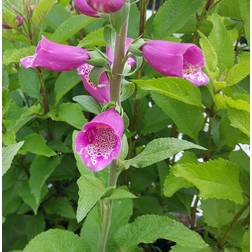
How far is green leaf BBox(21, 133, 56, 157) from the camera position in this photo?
2.36ft

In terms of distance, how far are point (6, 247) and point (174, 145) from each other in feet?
1.57

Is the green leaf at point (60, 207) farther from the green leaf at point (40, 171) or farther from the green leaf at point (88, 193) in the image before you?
the green leaf at point (88, 193)

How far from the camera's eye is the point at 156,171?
83cm

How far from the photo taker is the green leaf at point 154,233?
1.96 feet

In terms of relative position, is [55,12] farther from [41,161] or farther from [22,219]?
[22,219]

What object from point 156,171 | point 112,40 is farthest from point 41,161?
point 112,40

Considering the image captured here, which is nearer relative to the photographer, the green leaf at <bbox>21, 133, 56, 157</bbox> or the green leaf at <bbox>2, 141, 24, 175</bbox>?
the green leaf at <bbox>2, 141, 24, 175</bbox>

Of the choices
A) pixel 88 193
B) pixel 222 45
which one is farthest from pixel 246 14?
pixel 88 193

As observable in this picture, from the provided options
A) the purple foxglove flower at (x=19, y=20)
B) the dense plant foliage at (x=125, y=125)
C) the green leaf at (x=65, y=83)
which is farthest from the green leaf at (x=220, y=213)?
the purple foxglove flower at (x=19, y=20)

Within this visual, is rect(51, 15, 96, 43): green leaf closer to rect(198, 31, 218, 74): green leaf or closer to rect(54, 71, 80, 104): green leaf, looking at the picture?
rect(54, 71, 80, 104): green leaf

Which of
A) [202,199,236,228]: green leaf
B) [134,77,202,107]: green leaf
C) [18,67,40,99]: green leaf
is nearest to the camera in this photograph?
[134,77,202,107]: green leaf

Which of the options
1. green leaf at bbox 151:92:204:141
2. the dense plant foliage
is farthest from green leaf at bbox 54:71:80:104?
green leaf at bbox 151:92:204:141

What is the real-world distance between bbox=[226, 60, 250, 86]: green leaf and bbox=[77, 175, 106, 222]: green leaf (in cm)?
19

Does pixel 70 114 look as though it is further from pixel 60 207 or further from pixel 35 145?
pixel 60 207
